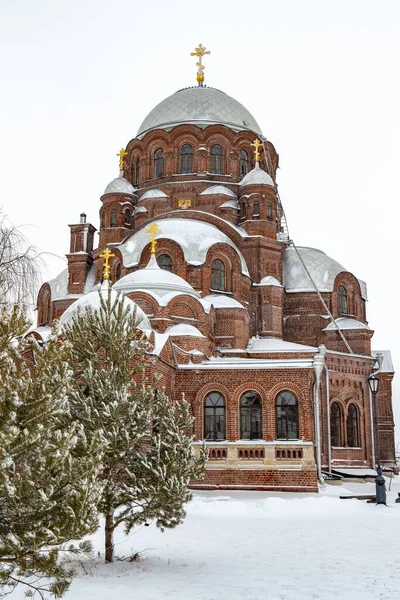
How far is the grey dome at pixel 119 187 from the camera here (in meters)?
33.7

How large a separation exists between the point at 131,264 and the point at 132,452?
60.9 feet

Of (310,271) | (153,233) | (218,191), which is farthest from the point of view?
(310,271)

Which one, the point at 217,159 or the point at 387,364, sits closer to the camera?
the point at 387,364

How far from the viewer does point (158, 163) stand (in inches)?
1378

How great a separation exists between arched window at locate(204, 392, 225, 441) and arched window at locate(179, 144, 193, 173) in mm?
16173

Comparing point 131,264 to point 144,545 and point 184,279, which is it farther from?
point 144,545

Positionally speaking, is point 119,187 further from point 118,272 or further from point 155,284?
point 155,284

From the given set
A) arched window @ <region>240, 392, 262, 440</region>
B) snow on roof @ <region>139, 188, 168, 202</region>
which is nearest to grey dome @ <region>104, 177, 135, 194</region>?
snow on roof @ <region>139, 188, 168, 202</region>

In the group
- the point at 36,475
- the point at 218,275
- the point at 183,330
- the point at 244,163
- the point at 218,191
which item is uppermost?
the point at 244,163

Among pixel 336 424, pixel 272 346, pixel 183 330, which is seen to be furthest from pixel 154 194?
pixel 336 424

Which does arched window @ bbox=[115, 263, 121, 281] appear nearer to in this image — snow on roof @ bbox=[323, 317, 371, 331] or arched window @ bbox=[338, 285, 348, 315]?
snow on roof @ bbox=[323, 317, 371, 331]

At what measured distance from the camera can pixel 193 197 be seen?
3319 centimetres

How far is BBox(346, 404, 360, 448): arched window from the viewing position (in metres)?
28.2

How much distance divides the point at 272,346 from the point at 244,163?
38.7ft
